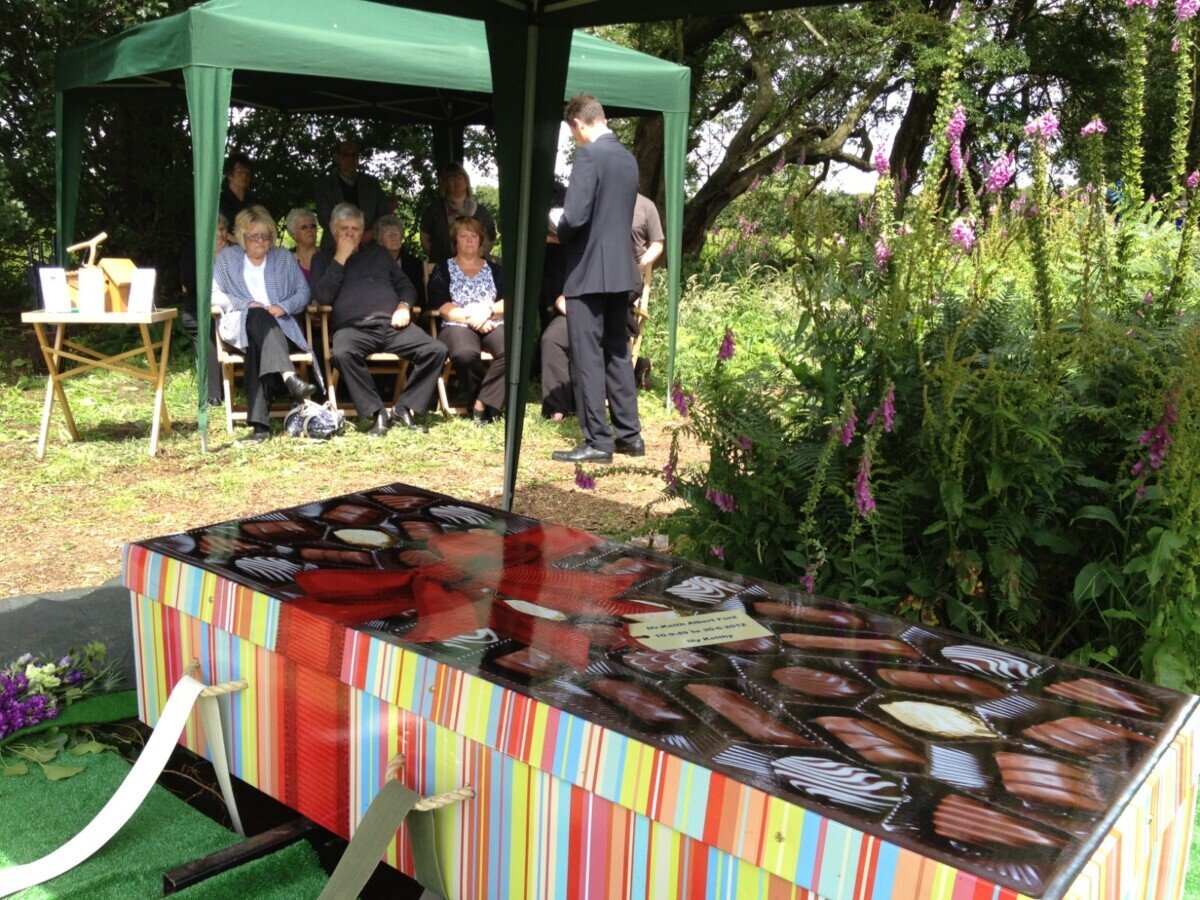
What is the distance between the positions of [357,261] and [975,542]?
5.20 metres

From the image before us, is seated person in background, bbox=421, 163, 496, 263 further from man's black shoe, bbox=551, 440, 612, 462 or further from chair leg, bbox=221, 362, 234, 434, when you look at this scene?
man's black shoe, bbox=551, 440, 612, 462

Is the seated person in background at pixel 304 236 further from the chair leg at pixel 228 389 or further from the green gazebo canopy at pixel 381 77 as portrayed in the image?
the green gazebo canopy at pixel 381 77

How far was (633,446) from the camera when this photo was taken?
20.5ft

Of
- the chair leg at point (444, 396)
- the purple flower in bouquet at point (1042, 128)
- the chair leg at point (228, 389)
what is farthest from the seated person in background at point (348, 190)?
the purple flower in bouquet at point (1042, 128)

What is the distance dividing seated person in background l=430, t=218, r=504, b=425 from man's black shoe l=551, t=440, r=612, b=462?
1.07 m

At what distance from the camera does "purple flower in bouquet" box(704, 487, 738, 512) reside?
2.68 metres

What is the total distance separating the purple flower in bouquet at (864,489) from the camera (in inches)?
91.2

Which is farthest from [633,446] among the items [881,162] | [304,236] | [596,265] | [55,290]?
[881,162]

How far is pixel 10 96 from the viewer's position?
896 centimetres

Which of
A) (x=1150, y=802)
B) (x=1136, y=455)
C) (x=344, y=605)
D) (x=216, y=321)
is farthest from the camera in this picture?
(x=216, y=321)

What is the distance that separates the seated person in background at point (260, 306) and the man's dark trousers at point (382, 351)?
0.79 feet

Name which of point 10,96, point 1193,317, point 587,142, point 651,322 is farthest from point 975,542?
point 10,96

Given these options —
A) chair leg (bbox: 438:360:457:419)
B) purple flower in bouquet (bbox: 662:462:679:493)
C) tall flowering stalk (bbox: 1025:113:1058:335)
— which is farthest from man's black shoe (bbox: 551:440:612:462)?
tall flowering stalk (bbox: 1025:113:1058:335)

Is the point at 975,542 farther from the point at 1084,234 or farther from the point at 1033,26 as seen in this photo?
the point at 1033,26
